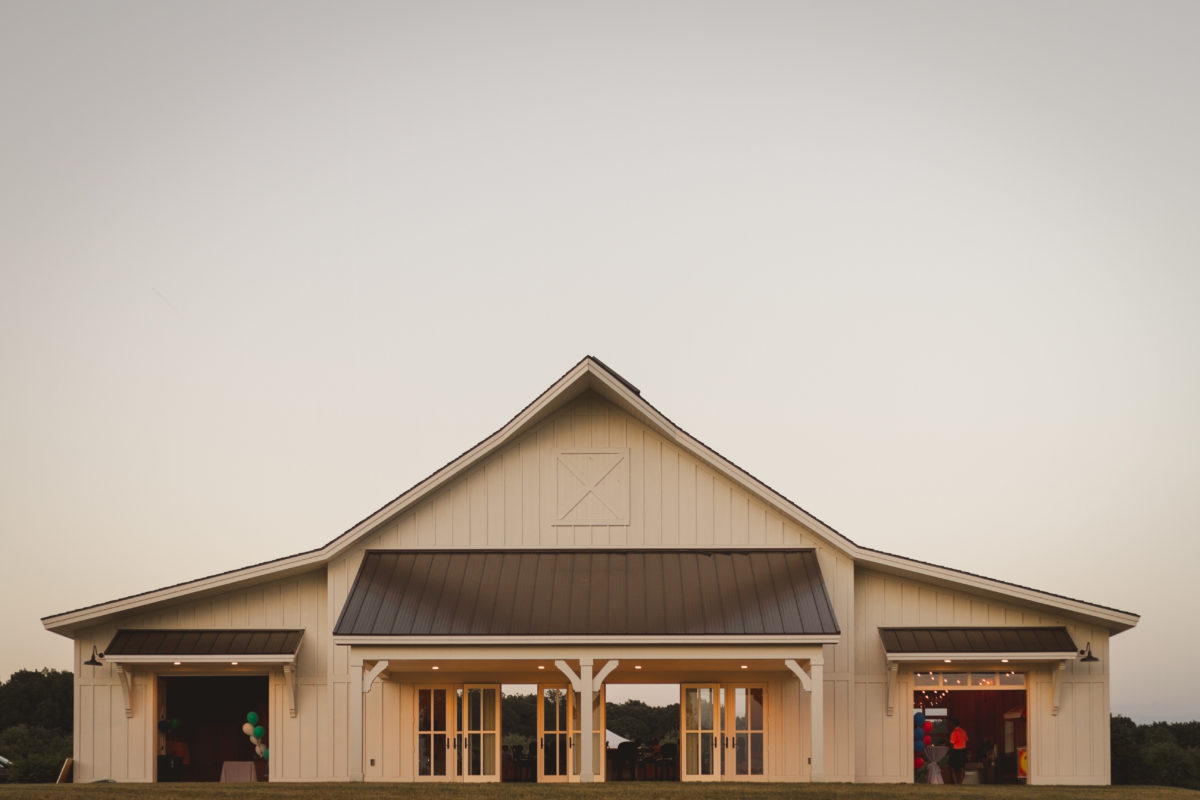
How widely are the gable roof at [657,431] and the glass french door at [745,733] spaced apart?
329 cm

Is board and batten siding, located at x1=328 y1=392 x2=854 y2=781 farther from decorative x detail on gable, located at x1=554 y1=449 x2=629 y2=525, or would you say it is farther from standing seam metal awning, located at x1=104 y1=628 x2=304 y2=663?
standing seam metal awning, located at x1=104 y1=628 x2=304 y2=663

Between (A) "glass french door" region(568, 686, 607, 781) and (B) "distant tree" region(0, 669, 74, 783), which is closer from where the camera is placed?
(A) "glass french door" region(568, 686, 607, 781)

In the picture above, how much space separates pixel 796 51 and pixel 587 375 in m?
10.0

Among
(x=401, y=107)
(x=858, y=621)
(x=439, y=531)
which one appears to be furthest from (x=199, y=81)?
(x=858, y=621)

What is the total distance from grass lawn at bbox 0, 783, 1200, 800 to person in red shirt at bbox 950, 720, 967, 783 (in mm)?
8706

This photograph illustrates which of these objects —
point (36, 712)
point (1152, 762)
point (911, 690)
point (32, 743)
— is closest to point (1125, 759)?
point (1152, 762)

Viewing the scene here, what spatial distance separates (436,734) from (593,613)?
4510 millimetres

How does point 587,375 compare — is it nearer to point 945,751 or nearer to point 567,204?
point 567,204

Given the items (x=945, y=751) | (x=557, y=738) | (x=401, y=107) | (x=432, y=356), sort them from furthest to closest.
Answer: (x=432, y=356) → (x=401, y=107) → (x=945, y=751) → (x=557, y=738)

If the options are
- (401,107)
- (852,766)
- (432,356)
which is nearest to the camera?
(852,766)

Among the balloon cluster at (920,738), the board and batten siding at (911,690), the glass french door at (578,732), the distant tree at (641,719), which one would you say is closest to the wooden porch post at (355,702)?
the glass french door at (578,732)

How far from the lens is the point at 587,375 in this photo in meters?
23.3

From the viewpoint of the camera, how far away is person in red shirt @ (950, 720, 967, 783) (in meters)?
29.1

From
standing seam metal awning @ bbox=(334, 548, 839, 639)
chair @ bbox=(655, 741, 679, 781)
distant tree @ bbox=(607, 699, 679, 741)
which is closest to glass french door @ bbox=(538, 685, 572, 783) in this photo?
standing seam metal awning @ bbox=(334, 548, 839, 639)
